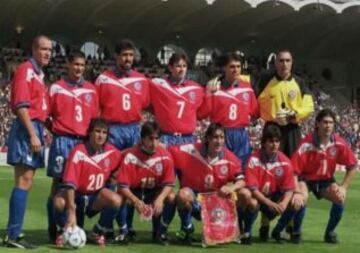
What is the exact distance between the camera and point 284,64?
809cm

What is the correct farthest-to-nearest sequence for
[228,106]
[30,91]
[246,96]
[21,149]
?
[246,96], [228,106], [30,91], [21,149]

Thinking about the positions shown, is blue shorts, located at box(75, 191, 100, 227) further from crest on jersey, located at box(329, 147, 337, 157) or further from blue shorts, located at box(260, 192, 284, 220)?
crest on jersey, located at box(329, 147, 337, 157)

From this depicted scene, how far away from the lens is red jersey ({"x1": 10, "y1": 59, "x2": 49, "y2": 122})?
688 centimetres

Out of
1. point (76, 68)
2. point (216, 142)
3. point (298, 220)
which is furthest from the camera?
point (298, 220)

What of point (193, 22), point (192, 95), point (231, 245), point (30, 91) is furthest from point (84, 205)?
point (193, 22)

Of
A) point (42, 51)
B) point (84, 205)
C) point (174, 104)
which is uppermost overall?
point (42, 51)

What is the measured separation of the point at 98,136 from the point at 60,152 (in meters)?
0.46

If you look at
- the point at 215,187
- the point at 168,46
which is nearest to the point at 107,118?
the point at 215,187

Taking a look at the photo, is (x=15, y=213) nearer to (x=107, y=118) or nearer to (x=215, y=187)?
(x=107, y=118)

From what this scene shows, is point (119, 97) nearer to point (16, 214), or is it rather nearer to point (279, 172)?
point (16, 214)

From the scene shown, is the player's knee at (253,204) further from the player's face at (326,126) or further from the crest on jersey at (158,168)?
the player's face at (326,126)

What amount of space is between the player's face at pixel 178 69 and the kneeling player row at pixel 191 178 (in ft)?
2.54

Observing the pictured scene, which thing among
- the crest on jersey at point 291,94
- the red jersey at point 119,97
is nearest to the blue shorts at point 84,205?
the red jersey at point 119,97

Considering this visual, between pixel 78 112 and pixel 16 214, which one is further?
pixel 78 112
